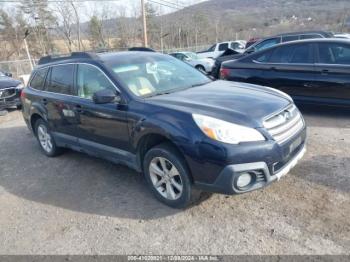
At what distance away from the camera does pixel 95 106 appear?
4.22m

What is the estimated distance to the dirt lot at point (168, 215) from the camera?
9.89ft

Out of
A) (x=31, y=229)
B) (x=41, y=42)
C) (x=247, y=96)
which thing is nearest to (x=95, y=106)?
(x=31, y=229)

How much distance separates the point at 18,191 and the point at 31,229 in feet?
3.86

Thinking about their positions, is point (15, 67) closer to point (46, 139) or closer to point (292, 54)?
point (46, 139)

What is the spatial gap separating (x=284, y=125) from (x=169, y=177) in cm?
135

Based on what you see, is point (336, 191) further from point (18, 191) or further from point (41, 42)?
point (41, 42)

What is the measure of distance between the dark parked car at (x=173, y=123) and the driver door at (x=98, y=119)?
0.5 inches

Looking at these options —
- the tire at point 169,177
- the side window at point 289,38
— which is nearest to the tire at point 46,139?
the tire at point 169,177

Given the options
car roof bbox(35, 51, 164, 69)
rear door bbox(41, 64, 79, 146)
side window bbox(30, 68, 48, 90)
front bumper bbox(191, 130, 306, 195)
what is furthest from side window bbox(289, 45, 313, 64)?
side window bbox(30, 68, 48, 90)

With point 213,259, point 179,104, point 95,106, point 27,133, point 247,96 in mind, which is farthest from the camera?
point 27,133

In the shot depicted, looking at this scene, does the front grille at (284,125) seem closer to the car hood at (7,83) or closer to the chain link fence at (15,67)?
the car hood at (7,83)

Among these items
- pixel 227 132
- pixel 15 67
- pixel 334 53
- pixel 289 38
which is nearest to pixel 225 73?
pixel 334 53

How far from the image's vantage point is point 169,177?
359 centimetres

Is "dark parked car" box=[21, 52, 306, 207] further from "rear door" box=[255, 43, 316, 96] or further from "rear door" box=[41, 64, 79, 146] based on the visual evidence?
"rear door" box=[255, 43, 316, 96]
